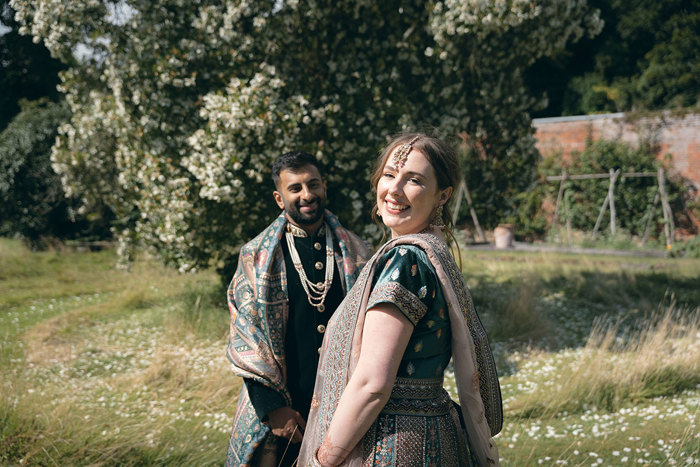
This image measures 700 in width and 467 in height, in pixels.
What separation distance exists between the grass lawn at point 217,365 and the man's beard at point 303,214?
1.72 metres

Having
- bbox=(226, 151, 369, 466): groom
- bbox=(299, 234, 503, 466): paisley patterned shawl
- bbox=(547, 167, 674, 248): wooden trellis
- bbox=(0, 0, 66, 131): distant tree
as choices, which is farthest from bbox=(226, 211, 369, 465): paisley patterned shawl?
bbox=(0, 0, 66, 131): distant tree

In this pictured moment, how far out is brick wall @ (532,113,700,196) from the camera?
15664 mm

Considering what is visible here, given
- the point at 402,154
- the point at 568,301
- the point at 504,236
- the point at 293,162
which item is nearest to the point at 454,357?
the point at 402,154

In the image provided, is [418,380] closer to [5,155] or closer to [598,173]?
[5,155]

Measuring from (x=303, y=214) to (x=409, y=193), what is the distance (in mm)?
1126

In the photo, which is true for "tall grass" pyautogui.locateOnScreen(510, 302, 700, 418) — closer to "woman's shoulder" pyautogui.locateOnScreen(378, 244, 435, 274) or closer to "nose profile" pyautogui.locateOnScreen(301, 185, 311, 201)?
"nose profile" pyautogui.locateOnScreen(301, 185, 311, 201)

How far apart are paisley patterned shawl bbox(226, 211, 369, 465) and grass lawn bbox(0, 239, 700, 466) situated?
1214 mm

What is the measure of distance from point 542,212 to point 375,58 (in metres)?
12.3

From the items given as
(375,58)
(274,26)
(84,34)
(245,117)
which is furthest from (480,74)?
(84,34)

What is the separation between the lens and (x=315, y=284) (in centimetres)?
277

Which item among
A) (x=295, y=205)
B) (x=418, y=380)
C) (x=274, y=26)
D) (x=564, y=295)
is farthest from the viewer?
(x=564, y=295)

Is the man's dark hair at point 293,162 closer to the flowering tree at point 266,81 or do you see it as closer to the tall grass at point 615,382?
the flowering tree at point 266,81

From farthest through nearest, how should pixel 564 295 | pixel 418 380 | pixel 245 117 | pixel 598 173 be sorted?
1. pixel 598 173
2. pixel 564 295
3. pixel 245 117
4. pixel 418 380

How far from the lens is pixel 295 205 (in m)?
2.82
